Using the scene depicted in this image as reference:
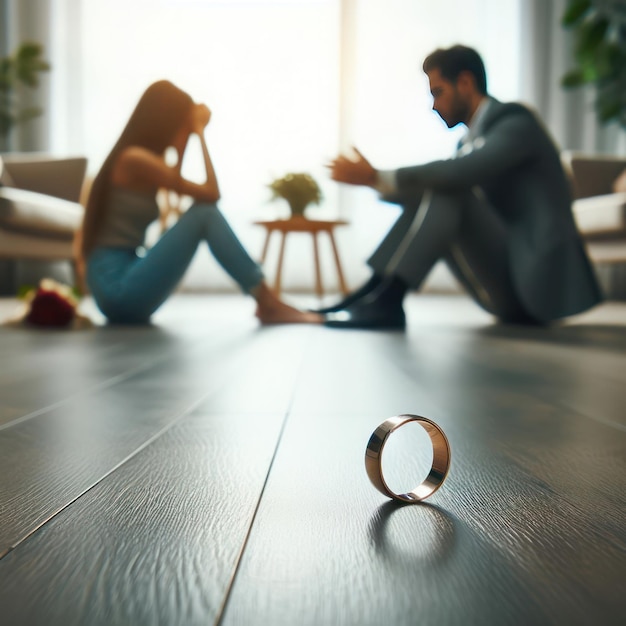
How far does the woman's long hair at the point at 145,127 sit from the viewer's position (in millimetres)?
2076

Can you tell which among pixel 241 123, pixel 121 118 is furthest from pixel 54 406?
pixel 121 118

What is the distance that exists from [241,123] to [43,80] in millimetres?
1485

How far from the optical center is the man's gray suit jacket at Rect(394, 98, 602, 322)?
1.93 metres

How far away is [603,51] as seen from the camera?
411cm

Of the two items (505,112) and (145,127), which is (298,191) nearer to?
(145,127)

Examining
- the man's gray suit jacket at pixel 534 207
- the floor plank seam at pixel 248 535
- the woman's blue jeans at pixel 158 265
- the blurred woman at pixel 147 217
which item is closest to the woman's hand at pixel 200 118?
the blurred woman at pixel 147 217

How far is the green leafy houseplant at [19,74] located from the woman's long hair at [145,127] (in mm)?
3007

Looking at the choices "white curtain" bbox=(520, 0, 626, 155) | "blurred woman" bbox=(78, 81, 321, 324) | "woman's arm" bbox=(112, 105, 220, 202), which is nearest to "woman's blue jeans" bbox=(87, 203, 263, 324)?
"blurred woman" bbox=(78, 81, 321, 324)

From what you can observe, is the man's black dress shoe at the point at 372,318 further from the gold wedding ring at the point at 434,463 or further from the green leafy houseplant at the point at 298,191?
the green leafy houseplant at the point at 298,191

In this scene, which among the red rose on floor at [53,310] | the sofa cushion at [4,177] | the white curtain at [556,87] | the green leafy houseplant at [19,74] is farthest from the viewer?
the white curtain at [556,87]

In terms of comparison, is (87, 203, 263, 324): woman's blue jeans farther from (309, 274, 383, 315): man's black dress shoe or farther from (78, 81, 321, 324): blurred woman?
(309, 274, 383, 315): man's black dress shoe

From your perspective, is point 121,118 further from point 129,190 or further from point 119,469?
point 119,469

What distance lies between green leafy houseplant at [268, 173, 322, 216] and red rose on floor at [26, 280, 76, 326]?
206 centimetres

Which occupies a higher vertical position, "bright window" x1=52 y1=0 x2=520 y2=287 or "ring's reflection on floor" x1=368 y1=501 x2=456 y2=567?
"bright window" x1=52 y1=0 x2=520 y2=287
